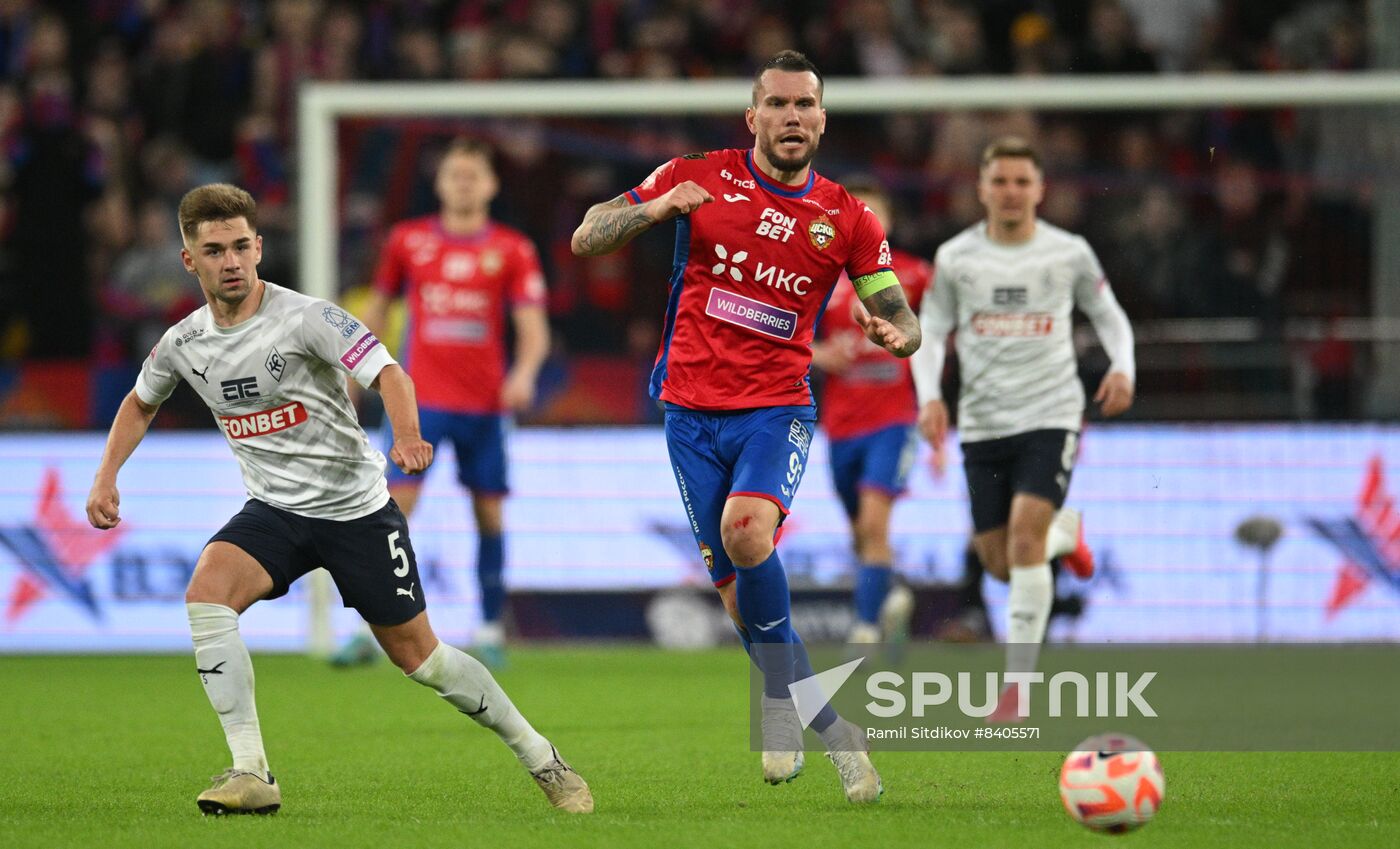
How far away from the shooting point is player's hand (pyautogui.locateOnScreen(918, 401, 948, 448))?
8031 mm

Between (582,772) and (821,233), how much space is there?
204 centimetres

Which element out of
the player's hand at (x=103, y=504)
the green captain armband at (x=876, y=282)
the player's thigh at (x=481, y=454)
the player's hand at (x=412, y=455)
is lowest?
the player's thigh at (x=481, y=454)

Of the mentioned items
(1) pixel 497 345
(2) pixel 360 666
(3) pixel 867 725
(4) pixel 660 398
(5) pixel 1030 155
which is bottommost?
(2) pixel 360 666

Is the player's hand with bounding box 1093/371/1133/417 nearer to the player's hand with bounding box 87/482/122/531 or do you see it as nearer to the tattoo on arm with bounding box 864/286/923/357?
the tattoo on arm with bounding box 864/286/923/357

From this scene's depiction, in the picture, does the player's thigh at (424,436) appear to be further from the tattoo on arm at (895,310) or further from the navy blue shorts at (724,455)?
the tattoo on arm at (895,310)

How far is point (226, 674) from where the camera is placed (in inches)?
219

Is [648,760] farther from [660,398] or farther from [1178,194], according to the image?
[1178,194]

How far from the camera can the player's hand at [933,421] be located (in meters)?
8.03

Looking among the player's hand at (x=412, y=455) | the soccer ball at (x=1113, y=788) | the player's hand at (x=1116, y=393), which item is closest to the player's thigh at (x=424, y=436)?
the player's hand at (x=1116, y=393)

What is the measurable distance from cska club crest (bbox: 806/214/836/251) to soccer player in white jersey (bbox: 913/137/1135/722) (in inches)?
85.2

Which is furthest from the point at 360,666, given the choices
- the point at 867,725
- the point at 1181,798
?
the point at 1181,798

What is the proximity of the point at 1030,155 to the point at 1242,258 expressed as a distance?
5814 mm

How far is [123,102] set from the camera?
15.8 m

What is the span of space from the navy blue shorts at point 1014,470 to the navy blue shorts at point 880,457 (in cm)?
209
